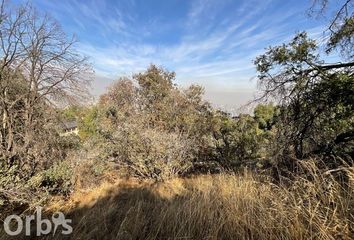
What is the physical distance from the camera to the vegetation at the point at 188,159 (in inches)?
111

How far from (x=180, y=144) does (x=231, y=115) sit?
3880 mm

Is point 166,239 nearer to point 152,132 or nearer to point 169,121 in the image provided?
point 152,132

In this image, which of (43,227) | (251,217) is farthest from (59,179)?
(251,217)

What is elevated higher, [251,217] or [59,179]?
[251,217]

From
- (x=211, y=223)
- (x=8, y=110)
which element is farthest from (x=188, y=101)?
(x=211, y=223)

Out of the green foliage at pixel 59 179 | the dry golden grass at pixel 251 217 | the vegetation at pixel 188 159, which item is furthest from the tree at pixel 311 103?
the green foliage at pixel 59 179

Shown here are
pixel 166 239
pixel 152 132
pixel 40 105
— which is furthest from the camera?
pixel 152 132

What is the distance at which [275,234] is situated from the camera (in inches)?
97.7

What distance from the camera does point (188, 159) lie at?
9.83m

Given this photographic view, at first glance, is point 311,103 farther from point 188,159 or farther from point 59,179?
point 59,179

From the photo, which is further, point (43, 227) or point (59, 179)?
point (59, 179)

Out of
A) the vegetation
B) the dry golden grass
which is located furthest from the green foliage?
the dry golden grass

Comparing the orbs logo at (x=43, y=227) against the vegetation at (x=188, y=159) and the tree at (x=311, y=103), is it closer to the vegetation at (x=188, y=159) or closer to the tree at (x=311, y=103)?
the vegetation at (x=188, y=159)

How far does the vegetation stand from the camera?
283 centimetres
